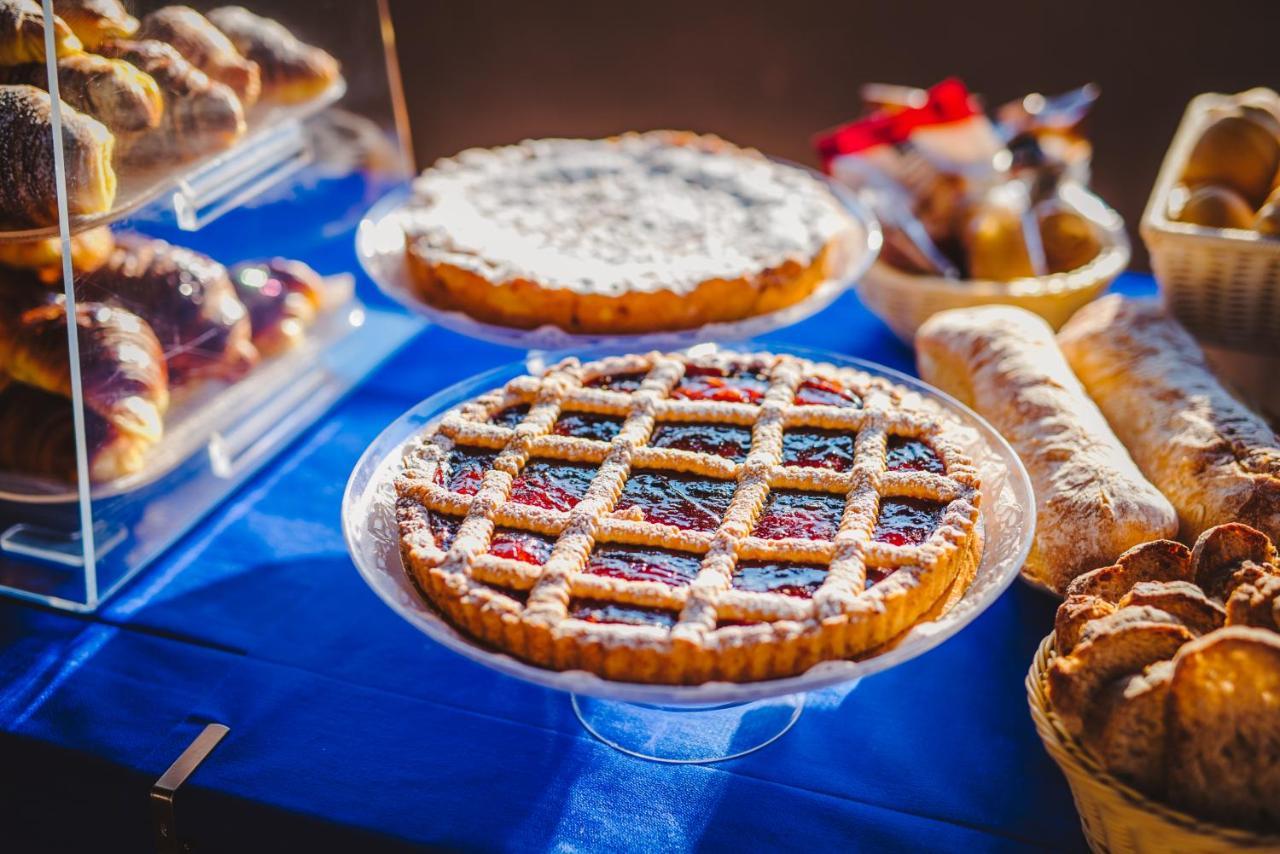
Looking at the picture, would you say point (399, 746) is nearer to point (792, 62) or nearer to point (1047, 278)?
point (1047, 278)

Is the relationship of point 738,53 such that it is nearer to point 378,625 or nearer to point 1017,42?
point 1017,42

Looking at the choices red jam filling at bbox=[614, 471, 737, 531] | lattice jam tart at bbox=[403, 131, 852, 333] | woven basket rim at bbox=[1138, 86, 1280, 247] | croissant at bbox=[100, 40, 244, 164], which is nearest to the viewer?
red jam filling at bbox=[614, 471, 737, 531]

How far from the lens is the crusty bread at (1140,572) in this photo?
1075 millimetres

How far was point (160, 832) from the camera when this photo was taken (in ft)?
3.82

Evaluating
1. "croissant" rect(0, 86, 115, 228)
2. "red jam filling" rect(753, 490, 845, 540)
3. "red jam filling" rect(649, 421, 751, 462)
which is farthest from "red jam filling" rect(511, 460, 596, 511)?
"croissant" rect(0, 86, 115, 228)

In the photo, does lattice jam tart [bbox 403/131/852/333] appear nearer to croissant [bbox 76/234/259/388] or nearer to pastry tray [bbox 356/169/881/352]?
pastry tray [bbox 356/169/881/352]

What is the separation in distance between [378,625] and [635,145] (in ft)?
3.94

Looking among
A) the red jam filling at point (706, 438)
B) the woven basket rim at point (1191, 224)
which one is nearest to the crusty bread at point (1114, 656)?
the red jam filling at point (706, 438)

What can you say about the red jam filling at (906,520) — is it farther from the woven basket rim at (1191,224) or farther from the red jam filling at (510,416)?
the woven basket rim at (1191,224)

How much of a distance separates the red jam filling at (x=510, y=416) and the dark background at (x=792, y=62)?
186cm

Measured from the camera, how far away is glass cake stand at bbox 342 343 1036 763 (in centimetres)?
95

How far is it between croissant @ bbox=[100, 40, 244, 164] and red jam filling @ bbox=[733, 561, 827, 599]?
948mm

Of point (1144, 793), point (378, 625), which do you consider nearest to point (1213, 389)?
point (1144, 793)

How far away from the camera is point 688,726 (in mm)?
1216
